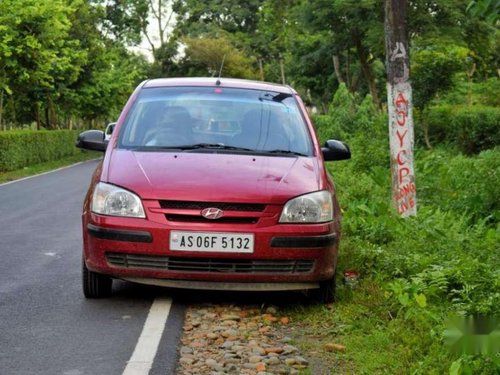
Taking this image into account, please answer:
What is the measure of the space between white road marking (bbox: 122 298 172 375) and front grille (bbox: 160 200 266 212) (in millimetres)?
720

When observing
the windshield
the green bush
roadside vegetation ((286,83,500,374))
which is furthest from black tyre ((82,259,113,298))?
the green bush

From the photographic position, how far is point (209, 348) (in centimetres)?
439

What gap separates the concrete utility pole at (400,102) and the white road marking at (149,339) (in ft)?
14.3

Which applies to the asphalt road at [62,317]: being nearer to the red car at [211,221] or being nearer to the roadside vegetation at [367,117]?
the red car at [211,221]

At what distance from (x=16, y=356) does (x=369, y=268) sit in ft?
10.3

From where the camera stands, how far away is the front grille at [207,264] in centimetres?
506

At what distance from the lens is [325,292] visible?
217 inches

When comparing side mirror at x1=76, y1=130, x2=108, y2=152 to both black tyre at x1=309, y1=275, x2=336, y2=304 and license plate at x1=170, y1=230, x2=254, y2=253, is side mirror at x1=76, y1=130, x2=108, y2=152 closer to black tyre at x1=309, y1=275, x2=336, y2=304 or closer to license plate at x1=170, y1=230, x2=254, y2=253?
license plate at x1=170, y1=230, x2=254, y2=253

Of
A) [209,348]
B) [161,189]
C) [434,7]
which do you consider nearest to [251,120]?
[161,189]

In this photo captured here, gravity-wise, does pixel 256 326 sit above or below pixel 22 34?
below

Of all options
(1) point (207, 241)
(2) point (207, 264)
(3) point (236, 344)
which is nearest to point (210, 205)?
(1) point (207, 241)

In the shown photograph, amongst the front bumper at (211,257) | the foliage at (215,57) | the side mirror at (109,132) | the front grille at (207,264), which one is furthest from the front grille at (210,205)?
the foliage at (215,57)

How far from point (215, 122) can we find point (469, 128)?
1472 cm

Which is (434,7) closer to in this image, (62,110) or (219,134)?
(219,134)
